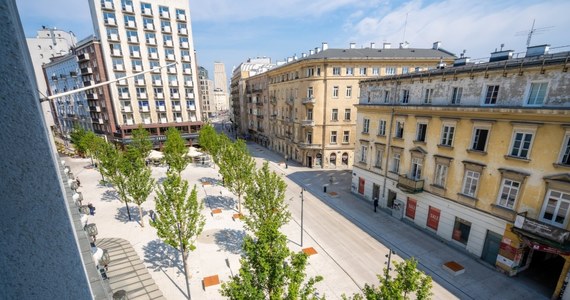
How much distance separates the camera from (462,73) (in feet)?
67.4

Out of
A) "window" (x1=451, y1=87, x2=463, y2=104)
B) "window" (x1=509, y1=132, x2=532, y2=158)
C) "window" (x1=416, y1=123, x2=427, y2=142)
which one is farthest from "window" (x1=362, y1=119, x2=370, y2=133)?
"window" (x1=509, y1=132, x2=532, y2=158)

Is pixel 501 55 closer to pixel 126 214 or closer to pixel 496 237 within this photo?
pixel 496 237

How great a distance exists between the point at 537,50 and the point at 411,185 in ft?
46.0

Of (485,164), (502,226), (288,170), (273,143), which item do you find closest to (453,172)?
(485,164)

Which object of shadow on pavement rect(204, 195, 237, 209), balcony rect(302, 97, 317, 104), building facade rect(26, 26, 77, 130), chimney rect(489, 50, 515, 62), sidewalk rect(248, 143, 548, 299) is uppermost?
building facade rect(26, 26, 77, 130)

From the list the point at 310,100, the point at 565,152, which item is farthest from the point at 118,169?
the point at 565,152

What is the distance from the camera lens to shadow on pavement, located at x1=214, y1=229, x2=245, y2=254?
21.8 metres

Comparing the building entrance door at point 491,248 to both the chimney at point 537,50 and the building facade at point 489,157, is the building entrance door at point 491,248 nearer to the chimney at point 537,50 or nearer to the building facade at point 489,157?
the building facade at point 489,157

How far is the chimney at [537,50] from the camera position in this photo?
1900 cm

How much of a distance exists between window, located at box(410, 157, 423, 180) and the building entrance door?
274 inches

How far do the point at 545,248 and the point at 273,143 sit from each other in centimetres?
4786

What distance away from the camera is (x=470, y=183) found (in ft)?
68.3

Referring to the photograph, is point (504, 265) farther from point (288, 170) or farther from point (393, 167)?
point (288, 170)

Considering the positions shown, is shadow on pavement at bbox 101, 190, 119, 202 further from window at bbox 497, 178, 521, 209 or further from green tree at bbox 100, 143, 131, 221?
window at bbox 497, 178, 521, 209
